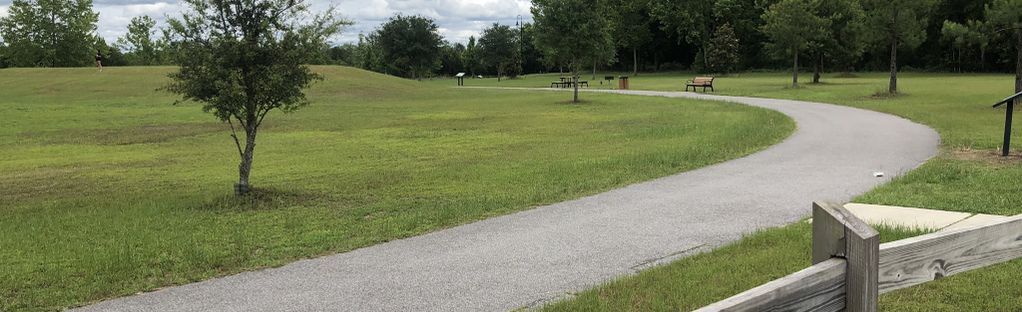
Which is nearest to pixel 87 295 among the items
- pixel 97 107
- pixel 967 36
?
pixel 967 36

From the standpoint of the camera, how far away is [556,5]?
30.6m

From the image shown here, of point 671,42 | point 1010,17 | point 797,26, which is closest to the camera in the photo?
point 1010,17

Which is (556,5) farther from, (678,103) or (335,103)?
(335,103)

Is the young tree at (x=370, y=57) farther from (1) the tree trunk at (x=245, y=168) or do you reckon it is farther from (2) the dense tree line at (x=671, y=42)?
(1) the tree trunk at (x=245, y=168)

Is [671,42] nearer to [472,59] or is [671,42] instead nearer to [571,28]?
[472,59]

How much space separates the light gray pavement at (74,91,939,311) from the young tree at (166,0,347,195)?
352cm

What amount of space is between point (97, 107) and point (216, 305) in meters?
32.0

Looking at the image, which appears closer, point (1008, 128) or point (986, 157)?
point (1008, 128)

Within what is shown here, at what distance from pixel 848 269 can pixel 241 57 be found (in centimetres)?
809

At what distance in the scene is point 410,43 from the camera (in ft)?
269

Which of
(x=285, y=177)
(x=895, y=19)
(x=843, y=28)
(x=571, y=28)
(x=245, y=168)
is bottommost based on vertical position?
(x=285, y=177)

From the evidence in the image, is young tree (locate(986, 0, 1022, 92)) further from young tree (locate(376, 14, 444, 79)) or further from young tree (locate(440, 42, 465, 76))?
young tree (locate(440, 42, 465, 76))

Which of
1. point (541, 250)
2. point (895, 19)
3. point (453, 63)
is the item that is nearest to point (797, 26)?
point (895, 19)

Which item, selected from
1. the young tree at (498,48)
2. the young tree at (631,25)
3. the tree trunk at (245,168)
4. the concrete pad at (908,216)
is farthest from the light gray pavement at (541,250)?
the young tree at (498,48)
